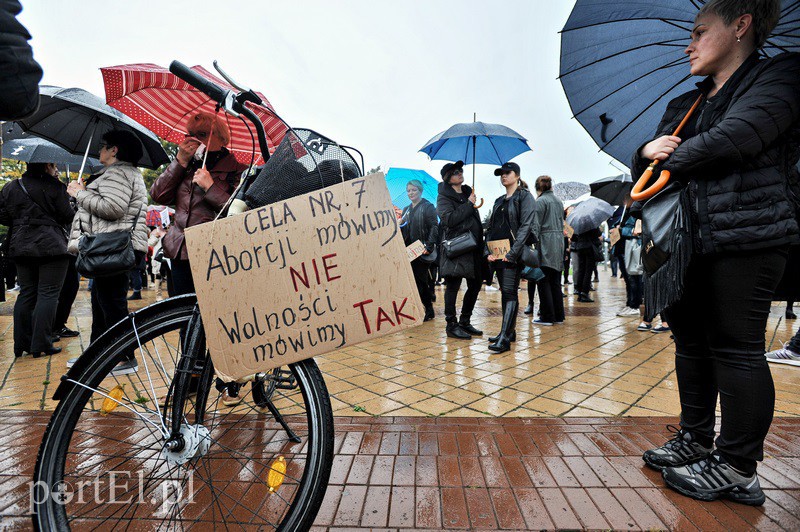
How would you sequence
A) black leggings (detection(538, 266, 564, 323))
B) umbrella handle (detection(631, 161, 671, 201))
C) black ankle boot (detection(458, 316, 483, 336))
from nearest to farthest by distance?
umbrella handle (detection(631, 161, 671, 201))
black ankle boot (detection(458, 316, 483, 336))
black leggings (detection(538, 266, 564, 323))

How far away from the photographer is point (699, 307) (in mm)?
1982

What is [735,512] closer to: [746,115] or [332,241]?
[746,115]

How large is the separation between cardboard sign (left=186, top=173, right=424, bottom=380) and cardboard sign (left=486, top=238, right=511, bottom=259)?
12.3 ft

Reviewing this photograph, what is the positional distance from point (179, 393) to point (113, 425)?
1590mm

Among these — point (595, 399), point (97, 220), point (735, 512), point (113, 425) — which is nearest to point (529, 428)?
point (595, 399)

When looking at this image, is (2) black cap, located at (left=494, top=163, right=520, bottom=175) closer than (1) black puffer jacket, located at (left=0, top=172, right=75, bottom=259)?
No

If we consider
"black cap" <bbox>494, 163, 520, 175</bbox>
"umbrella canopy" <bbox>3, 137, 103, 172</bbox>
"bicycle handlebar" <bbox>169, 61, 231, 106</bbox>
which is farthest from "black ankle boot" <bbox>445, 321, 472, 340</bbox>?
"umbrella canopy" <bbox>3, 137, 103, 172</bbox>

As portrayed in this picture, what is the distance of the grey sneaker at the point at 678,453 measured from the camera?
2014mm

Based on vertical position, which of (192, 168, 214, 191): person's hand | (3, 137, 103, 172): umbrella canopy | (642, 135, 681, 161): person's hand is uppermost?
(3, 137, 103, 172): umbrella canopy

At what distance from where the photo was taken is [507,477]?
6.70 ft

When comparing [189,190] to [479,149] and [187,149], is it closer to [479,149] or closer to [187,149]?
[187,149]

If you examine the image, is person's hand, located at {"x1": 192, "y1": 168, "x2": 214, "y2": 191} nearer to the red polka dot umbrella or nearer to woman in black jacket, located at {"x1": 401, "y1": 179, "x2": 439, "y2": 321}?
the red polka dot umbrella

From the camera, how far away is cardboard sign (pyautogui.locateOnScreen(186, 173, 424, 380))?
135 cm

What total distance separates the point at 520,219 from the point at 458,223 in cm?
78
